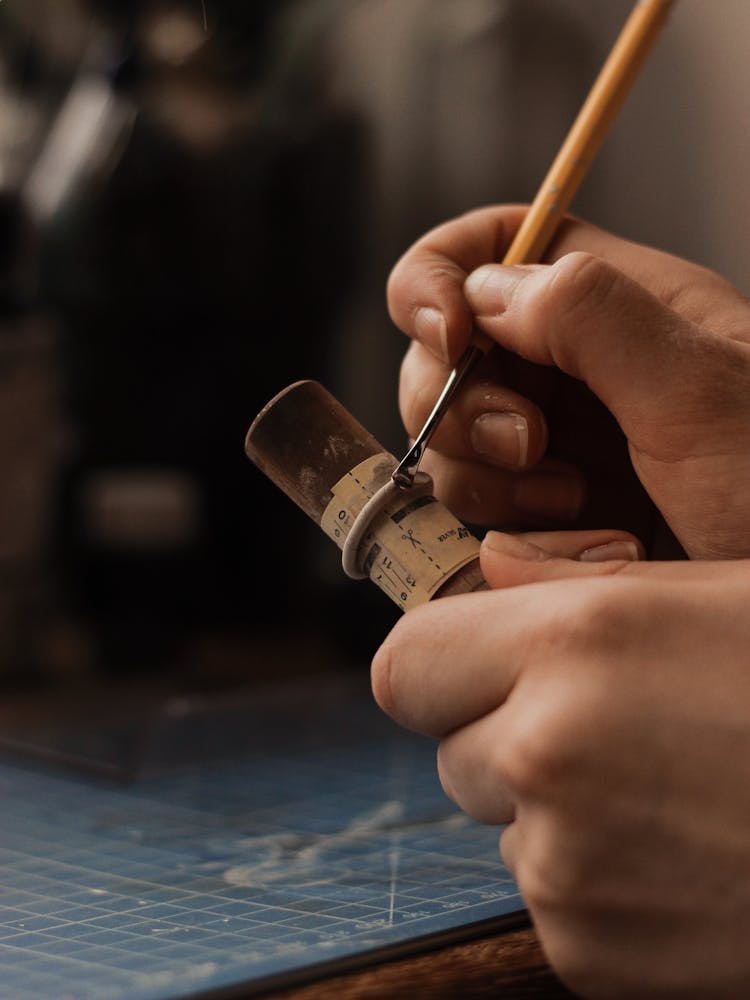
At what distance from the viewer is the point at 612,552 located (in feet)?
1.68

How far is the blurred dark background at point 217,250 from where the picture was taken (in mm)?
1295

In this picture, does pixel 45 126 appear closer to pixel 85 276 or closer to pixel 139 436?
pixel 85 276

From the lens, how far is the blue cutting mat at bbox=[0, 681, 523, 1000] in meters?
0.45

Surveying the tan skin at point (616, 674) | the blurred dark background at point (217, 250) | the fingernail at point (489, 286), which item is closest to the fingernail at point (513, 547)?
the tan skin at point (616, 674)

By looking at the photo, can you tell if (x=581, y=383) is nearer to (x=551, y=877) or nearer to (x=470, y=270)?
(x=470, y=270)

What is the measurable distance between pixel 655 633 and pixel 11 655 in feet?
3.03

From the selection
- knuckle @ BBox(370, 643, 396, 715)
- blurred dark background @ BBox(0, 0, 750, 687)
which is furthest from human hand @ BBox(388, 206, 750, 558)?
blurred dark background @ BBox(0, 0, 750, 687)

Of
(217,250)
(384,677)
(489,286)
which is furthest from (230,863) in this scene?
(217,250)

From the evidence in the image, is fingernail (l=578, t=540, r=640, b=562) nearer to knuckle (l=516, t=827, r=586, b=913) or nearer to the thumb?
the thumb

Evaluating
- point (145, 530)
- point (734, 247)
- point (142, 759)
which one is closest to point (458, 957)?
point (142, 759)

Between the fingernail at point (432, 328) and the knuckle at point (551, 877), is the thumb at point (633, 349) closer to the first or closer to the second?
the fingernail at point (432, 328)

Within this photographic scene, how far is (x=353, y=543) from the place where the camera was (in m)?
0.49

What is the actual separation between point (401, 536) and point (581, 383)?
0.21 metres

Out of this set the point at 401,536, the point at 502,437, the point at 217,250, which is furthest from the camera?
the point at 217,250
